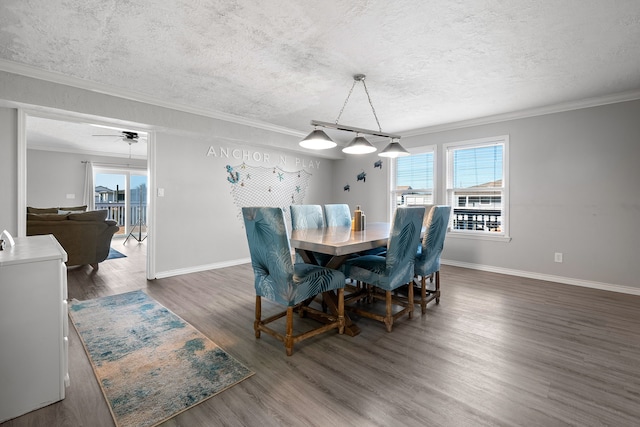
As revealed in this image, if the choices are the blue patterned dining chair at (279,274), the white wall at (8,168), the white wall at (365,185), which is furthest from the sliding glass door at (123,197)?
the blue patterned dining chair at (279,274)

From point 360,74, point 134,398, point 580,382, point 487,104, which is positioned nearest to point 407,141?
point 487,104

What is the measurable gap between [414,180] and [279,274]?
13.0 ft

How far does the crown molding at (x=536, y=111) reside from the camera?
3498 mm

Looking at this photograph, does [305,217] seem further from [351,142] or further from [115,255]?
[115,255]

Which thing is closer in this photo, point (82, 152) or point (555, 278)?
point (555, 278)

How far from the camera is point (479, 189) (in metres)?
4.64

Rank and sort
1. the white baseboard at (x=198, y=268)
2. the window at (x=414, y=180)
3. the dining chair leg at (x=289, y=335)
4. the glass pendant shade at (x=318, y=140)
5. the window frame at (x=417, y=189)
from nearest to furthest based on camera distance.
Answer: the dining chair leg at (x=289, y=335), the glass pendant shade at (x=318, y=140), the white baseboard at (x=198, y=268), the window frame at (x=417, y=189), the window at (x=414, y=180)

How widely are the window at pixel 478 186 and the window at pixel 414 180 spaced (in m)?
0.33

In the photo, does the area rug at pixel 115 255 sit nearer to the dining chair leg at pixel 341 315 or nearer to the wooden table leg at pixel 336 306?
the wooden table leg at pixel 336 306

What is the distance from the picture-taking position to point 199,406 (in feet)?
5.15

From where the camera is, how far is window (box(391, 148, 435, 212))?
518 cm

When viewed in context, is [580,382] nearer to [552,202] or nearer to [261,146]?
[552,202]

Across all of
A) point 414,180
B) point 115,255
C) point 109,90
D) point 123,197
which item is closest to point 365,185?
point 414,180

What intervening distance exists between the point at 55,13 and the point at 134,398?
2.51 m
